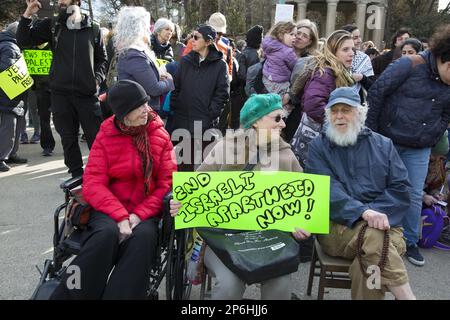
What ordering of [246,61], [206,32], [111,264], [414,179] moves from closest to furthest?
[111,264], [414,179], [206,32], [246,61]

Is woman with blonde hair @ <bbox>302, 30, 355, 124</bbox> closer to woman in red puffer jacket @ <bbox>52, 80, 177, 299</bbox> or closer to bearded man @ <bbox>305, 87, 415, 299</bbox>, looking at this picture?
bearded man @ <bbox>305, 87, 415, 299</bbox>

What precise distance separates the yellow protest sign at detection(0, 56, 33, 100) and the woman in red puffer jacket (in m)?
3.64

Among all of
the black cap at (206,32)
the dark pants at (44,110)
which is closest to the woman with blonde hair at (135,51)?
the black cap at (206,32)

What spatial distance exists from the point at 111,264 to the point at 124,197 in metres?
0.50

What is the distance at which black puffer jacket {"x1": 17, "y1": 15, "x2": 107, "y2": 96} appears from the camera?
422 centimetres

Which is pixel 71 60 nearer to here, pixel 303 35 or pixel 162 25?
pixel 162 25

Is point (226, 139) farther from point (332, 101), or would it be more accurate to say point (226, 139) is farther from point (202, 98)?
point (202, 98)

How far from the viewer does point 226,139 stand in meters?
2.76

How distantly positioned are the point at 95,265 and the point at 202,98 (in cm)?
236

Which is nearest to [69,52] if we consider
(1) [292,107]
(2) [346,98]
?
(1) [292,107]

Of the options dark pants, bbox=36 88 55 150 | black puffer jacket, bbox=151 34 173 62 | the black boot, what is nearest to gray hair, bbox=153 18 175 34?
black puffer jacket, bbox=151 34 173 62

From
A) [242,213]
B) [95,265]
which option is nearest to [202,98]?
[242,213]

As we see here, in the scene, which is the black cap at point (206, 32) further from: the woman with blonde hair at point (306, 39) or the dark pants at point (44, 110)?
the dark pants at point (44, 110)

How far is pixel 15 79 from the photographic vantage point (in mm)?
5656
